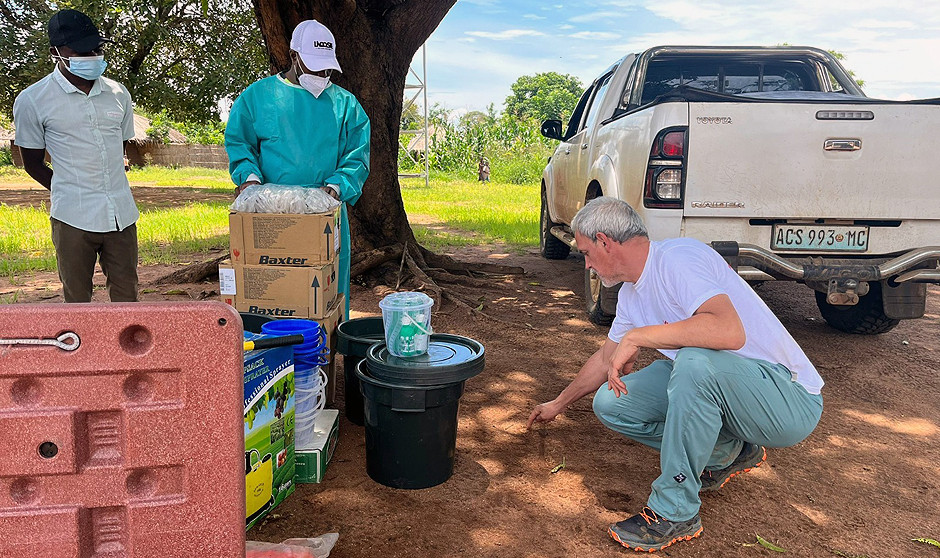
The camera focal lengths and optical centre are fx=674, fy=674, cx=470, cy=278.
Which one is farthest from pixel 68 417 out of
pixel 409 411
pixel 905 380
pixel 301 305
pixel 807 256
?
pixel 905 380

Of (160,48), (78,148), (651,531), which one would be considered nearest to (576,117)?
(78,148)

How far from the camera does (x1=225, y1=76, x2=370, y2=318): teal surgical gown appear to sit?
3867 mm

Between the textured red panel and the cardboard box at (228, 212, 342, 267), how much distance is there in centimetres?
183

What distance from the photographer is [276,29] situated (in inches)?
233

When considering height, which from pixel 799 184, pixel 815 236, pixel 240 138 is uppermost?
pixel 240 138

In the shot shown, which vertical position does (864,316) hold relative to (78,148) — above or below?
below

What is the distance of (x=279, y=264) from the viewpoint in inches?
137

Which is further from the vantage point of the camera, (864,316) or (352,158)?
(864,316)

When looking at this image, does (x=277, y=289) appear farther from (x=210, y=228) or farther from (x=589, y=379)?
(x=210, y=228)

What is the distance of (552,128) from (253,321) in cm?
474

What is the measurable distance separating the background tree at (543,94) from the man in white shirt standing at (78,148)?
68.6 metres

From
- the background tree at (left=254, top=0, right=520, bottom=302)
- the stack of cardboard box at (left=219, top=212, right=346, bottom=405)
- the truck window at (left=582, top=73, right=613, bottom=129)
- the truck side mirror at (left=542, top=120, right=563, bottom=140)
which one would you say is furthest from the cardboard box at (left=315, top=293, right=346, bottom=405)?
the truck side mirror at (left=542, top=120, right=563, bottom=140)

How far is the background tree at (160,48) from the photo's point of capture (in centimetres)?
1443

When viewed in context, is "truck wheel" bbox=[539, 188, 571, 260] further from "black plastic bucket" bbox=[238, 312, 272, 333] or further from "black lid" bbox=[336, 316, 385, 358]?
"black plastic bucket" bbox=[238, 312, 272, 333]
